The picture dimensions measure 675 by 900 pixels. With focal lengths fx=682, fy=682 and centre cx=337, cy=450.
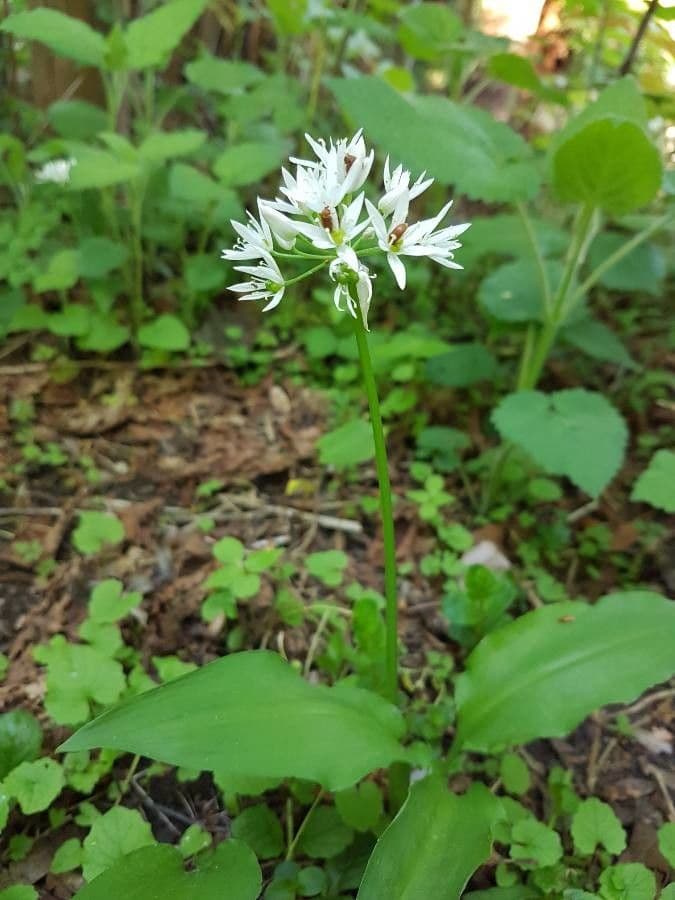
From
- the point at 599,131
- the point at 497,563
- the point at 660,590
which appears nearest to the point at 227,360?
the point at 497,563

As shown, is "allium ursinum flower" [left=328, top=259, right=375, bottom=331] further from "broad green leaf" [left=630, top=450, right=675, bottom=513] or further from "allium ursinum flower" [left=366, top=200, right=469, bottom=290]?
"broad green leaf" [left=630, top=450, right=675, bottom=513]

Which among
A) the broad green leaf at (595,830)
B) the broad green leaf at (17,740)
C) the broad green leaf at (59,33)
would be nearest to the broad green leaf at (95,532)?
the broad green leaf at (17,740)

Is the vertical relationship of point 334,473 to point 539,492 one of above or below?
below

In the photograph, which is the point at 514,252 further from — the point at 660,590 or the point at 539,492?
the point at 660,590

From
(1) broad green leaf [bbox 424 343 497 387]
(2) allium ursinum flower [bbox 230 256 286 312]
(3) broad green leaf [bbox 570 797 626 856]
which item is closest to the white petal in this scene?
(2) allium ursinum flower [bbox 230 256 286 312]

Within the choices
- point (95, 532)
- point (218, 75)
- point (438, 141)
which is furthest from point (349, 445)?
point (218, 75)

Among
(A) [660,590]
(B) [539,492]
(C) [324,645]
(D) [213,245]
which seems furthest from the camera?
(D) [213,245]

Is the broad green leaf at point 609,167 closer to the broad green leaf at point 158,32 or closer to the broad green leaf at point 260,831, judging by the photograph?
the broad green leaf at point 158,32
